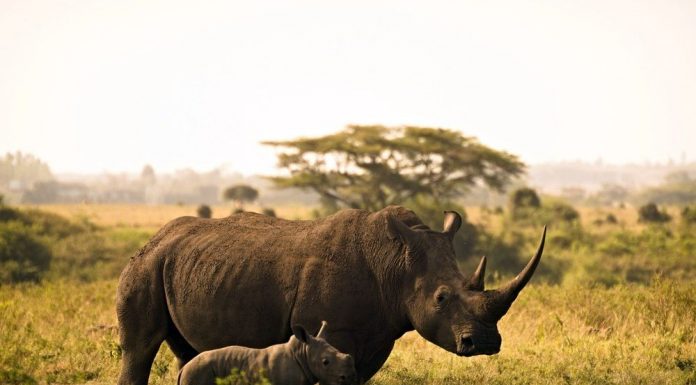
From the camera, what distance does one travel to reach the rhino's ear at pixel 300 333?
7.75 meters

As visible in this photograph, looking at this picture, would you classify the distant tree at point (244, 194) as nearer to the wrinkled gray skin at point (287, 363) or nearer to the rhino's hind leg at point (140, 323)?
the rhino's hind leg at point (140, 323)

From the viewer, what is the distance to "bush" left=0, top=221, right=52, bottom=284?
30828mm

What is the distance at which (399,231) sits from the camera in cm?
890

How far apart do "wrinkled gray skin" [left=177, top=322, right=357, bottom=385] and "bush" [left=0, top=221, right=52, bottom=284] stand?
894 inches

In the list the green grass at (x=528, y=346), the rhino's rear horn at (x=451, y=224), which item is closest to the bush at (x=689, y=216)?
the green grass at (x=528, y=346)

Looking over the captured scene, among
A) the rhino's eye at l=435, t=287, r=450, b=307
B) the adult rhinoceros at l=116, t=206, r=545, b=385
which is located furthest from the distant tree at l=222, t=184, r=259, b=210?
the rhino's eye at l=435, t=287, r=450, b=307

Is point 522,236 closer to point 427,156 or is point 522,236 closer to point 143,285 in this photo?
point 427,156

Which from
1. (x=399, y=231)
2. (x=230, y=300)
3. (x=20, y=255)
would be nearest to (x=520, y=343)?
(x=399, y=231)

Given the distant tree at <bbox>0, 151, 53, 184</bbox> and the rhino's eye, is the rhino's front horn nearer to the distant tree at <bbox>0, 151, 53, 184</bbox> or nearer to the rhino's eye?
the rhino's eye

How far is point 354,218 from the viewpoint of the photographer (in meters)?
9.20

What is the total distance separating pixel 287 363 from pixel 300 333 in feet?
0.92

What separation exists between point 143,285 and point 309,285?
1.73m

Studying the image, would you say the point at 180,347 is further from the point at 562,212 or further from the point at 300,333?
the point at 562,212

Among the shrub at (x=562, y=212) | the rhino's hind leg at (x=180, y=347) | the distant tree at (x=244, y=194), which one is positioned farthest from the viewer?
the distant tree at (x=244, y=194)
